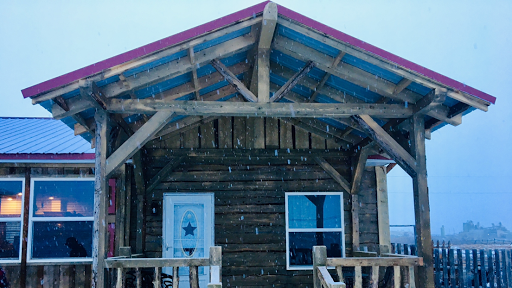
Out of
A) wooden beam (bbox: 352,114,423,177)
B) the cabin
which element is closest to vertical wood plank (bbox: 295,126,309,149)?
the cabin

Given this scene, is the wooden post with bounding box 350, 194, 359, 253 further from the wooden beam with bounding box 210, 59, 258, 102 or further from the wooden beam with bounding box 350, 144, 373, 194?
the wooden beam with bounding box 210, 59, 258, 102

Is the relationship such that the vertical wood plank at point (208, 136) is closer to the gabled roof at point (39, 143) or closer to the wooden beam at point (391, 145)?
the gabled roof at point (39, 143)

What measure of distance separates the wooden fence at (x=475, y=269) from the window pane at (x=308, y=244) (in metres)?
1.91

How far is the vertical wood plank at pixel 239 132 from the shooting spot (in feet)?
32.4

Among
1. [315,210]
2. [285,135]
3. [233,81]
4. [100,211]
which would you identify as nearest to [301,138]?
[285,135]

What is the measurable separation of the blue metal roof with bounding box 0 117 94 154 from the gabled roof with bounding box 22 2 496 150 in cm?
204

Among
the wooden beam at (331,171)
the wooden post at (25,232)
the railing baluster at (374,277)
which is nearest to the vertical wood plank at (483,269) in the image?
the wooden beam at (331,171)

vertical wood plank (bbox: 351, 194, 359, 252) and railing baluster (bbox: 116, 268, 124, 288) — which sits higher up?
vertical wood plank (bbox: 351, 194, 359, 252)

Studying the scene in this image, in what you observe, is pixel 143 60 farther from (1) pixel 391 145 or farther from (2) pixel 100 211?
(1) pixel 391 145

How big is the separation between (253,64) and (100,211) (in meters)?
3.33

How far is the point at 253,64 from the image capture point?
800 cm

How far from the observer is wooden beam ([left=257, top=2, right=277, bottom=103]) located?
6402 mm

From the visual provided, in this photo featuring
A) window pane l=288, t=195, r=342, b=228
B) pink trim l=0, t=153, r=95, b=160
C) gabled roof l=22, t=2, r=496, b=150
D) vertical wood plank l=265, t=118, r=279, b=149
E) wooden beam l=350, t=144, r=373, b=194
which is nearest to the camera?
gabled roof l=22, t=2, r=496, b=150

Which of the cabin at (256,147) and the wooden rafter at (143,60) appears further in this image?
the cabin at (256,147)
